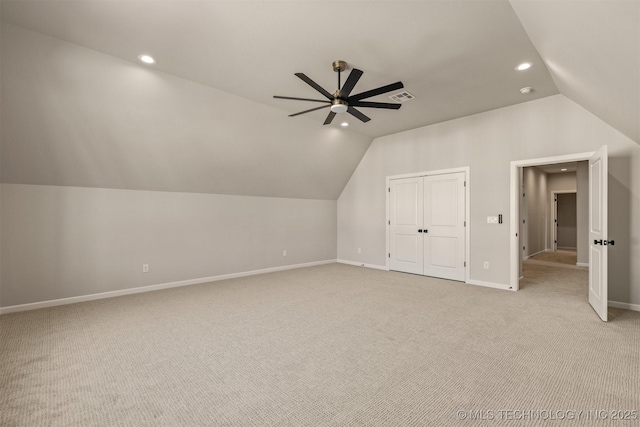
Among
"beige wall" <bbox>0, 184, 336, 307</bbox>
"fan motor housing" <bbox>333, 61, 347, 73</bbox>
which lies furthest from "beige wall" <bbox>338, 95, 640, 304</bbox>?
"fan motor housing" <bbox>333, 61, 347, 73</bbox>

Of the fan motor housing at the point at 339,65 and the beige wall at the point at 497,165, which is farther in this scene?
the beige wall at the point at 497,165

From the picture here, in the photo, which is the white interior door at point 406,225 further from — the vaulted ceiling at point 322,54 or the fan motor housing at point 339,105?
the fan motor housing at point 339,105

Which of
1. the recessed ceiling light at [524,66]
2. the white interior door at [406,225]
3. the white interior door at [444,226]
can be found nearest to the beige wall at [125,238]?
the white interior door at [406,225]

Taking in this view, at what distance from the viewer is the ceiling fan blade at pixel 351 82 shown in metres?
2.73

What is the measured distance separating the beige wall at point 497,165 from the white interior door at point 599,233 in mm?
360

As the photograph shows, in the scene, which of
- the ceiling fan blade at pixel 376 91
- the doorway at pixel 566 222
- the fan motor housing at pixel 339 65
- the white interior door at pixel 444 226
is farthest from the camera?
the doorway at pixel 566 222

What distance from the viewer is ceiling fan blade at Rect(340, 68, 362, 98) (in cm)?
273

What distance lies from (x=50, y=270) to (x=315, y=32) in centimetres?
456

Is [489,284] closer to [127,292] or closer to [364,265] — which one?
[364,265]

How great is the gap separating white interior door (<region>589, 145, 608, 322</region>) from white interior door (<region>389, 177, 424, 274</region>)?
102 inches

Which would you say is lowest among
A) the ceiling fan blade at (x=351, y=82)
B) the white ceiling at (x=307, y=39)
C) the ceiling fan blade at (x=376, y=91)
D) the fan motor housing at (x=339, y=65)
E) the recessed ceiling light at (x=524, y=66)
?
the ceiling fan blade at (x=376, y=91)

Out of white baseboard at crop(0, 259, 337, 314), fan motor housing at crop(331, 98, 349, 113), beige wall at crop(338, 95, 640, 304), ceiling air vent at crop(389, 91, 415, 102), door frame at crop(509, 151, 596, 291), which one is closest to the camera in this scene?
fan motor housing at crop(331, 98, 349, 113)

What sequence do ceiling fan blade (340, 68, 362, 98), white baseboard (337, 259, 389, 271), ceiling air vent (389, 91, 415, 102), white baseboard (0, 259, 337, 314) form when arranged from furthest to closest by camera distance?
white baseboard (337, 259, 389, 271), ceiling air vent (389, 91, 415, 102), white baseboard (0, 259, 337, 314), ceiling fan blade (340, 68, 362, 98)

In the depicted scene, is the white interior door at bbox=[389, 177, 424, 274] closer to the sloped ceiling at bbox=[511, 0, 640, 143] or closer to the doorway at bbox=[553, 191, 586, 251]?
the sloped ceiling at bbox=[511, 0, 640, 143]
